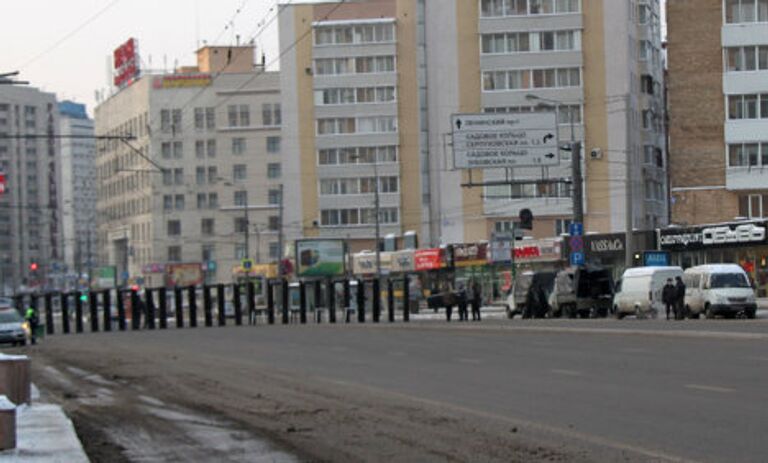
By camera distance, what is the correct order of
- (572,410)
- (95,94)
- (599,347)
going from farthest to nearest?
(95,94), (599,347), (572,410)

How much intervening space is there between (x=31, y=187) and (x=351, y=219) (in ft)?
301

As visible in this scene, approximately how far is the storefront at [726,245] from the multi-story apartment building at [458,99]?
1301 cm

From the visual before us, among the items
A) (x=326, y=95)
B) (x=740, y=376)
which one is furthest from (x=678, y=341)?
(x=326, y=95)

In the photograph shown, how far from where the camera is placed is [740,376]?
1962 centimetres

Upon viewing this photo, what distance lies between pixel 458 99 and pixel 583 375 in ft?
225

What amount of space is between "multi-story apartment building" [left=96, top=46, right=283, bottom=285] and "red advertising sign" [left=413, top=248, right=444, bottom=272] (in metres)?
35.9

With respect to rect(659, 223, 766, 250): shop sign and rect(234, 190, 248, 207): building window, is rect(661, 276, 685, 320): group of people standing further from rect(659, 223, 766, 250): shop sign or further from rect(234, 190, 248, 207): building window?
rect(234, 190, 248, 207): building window

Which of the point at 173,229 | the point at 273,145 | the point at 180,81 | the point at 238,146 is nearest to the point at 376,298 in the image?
the point at 180,81

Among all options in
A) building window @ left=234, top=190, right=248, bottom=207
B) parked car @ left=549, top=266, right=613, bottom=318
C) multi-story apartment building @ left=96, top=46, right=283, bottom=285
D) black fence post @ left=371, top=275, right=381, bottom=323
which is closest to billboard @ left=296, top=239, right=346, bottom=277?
black fence post @ left=371, top=275, right=381, bottom=323

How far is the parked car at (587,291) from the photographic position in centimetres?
5459

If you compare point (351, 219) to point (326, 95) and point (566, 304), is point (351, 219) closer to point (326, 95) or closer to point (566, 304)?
point (326, 95)

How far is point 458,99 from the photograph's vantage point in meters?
89.2

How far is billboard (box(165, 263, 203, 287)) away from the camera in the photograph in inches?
4897

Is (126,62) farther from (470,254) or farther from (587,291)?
(587,291)
